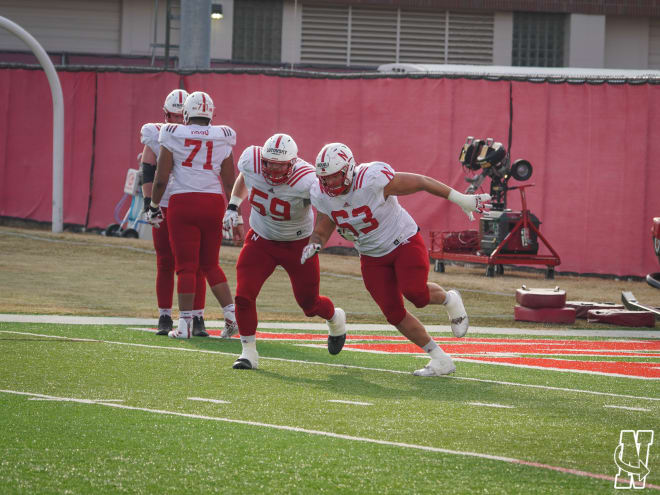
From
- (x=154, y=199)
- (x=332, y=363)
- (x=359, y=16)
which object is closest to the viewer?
(x=332, y=363)

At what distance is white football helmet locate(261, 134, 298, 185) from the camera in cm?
836

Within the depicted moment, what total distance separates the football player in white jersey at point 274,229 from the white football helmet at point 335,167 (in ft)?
1.35

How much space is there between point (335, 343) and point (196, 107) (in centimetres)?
241

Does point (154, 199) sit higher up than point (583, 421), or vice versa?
point (154, 199)

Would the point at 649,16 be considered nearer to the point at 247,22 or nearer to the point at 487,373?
the point at 247,22

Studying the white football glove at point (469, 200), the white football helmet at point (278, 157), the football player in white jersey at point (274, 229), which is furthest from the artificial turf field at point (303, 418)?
the white football helmet at point (278, 157)

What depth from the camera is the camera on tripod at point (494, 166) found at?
1770 centimetres

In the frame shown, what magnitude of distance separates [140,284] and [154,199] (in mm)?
5271

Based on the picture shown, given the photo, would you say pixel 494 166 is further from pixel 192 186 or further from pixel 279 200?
pixel 279 200

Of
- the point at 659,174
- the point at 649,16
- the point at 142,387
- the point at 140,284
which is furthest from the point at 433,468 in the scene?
the point at 649,16

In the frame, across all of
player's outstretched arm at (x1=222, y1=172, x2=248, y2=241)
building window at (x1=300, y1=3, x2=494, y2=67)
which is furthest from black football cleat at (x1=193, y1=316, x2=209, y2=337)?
building window at (x1=300, y1=3, x2=494, y2=67)

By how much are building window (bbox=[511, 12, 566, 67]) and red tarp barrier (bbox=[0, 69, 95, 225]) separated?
49.8 ft

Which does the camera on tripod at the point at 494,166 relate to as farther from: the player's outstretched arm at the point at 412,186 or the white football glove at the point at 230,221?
the player's outstretched arm at the point at 412,186

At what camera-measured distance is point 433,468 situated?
5.23 meters
